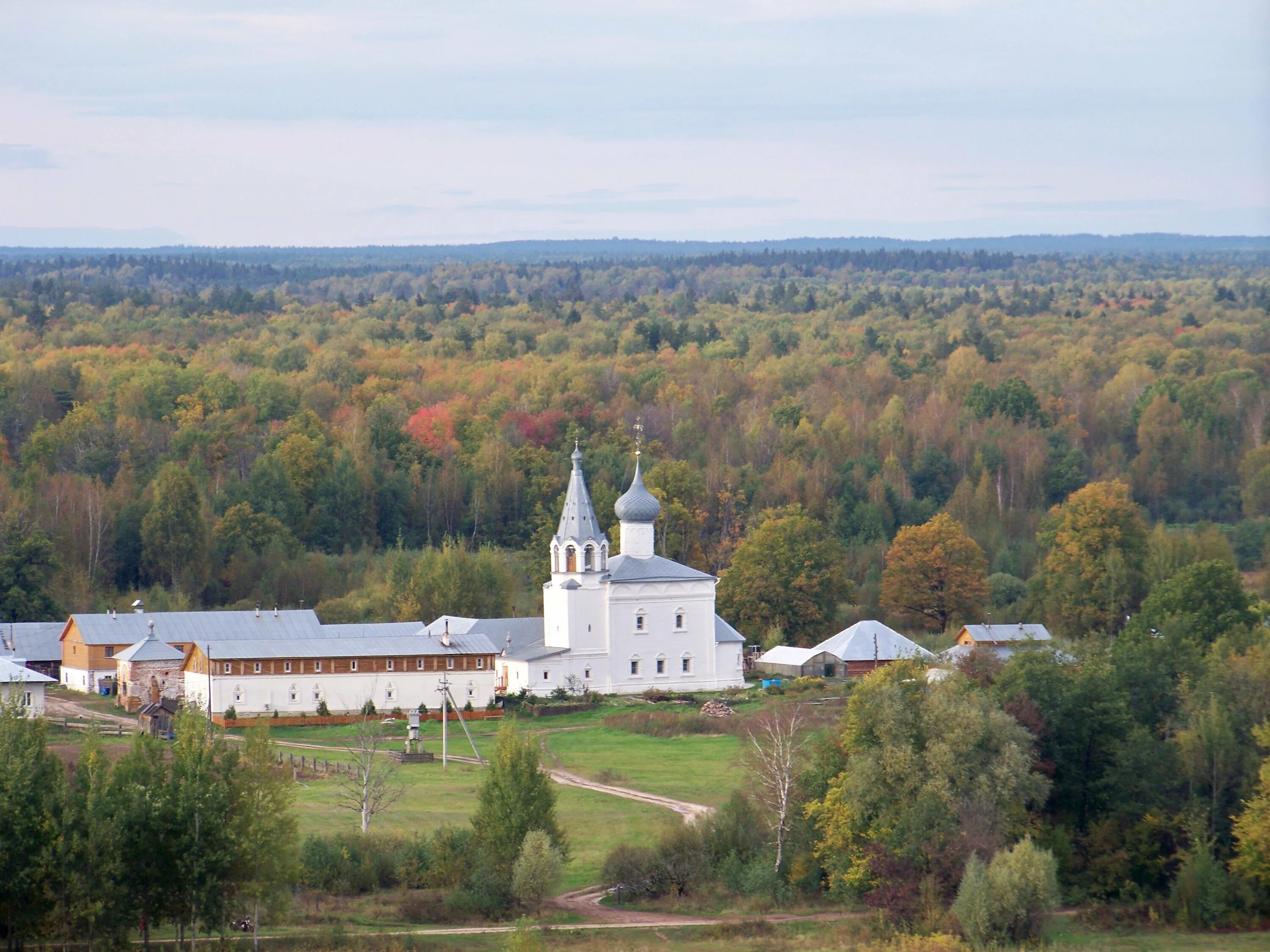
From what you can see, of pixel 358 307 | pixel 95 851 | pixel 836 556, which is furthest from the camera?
pixel 358 307

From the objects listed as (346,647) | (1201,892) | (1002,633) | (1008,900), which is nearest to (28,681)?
(346,647)

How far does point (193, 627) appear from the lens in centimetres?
5331

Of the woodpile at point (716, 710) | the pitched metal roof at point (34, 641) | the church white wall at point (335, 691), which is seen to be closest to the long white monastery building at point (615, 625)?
the church white wall at point (335, 691)

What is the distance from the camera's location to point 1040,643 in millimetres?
44750

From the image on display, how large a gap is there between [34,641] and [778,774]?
27.3m

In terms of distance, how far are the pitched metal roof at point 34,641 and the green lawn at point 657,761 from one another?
15.1 m

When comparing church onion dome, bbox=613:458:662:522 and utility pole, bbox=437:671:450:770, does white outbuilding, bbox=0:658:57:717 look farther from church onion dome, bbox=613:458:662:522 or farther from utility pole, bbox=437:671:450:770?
church onion dome, bbox=613:458:662:522

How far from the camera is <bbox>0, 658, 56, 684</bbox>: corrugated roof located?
46.5 m

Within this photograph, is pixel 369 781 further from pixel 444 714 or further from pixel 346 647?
pixel 346 647

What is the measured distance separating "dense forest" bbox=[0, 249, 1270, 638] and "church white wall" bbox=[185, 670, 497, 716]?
9.22 meters

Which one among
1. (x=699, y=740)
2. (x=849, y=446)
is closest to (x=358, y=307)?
(x=849, y=446)

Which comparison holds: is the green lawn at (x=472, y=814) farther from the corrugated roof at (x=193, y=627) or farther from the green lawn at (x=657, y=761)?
the corrugated roof at (x=193, y=627)

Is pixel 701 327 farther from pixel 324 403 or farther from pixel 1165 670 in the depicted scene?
pixel 1165 670

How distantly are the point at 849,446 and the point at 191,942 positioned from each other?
61.2m
